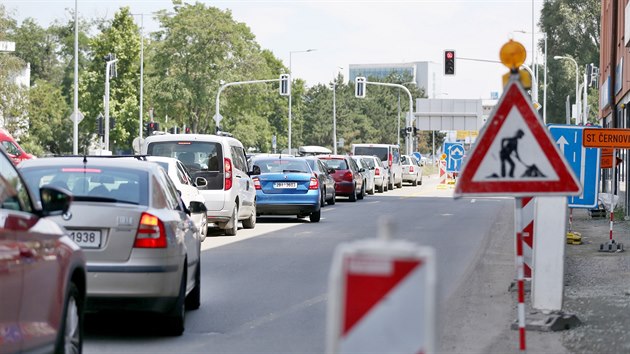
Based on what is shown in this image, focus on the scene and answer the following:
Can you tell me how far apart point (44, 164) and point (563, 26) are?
87.9 metres

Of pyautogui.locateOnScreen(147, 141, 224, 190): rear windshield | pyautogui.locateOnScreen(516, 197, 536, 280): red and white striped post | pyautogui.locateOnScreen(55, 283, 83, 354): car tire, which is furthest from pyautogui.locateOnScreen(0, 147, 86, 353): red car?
pyautogui.locateOnScreen(147, 141, 224, 190): rear windshield

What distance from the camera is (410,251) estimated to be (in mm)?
4211

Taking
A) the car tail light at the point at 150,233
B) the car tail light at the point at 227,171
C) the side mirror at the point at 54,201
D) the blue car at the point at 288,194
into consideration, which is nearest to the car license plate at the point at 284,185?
the blue car at the point at 288,194

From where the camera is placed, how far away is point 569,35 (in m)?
96.6

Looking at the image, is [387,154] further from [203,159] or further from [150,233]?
[150,233]

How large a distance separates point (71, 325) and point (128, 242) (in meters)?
2.29

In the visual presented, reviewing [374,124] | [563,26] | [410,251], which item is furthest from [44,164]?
[374,124]

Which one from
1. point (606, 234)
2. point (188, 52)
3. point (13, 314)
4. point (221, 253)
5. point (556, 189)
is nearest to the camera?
point (13, 314)

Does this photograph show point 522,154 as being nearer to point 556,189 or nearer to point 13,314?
point 556,189

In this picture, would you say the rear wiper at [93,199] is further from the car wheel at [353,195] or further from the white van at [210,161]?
the car wheel at [353,195]

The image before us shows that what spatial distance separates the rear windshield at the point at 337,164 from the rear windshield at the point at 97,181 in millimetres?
31973

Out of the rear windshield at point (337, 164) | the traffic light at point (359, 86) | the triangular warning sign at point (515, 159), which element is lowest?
the rear windshield at point (337, 164)

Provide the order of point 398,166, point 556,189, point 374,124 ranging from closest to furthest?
point 556,189
point 398,166
point 374,124

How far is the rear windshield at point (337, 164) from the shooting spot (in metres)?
43.1
